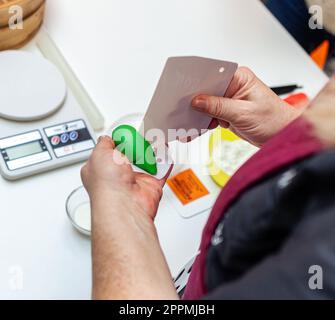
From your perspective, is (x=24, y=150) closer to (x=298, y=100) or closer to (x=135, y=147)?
(x=135, y=147)

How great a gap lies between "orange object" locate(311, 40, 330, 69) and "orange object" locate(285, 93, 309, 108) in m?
0.50

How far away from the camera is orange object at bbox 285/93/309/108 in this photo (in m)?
1.01

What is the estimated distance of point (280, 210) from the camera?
1.44ft

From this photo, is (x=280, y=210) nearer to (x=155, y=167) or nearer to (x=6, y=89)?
(x=155, y=167)

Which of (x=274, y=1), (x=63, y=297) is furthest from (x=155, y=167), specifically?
(x=274, y=1)

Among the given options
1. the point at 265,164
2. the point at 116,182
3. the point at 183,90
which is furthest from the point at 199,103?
the point at 265,164

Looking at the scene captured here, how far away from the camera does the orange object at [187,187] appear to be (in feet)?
2.81

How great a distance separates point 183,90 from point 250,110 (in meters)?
0.13

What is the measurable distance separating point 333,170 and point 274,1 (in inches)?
40.9

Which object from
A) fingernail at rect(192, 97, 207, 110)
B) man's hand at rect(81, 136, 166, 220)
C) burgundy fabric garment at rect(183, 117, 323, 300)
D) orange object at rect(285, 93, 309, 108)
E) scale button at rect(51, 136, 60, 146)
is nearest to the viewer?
burgundy fabric garment at rect(183, 117, 323, 300)

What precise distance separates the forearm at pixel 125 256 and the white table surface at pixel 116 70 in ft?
0.58

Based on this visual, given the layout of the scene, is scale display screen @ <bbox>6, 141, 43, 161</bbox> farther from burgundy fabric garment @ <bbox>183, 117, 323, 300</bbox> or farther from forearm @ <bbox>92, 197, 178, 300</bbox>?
burgundy fabric garment @ <bbox>183, 117, 323, 300</bbox>

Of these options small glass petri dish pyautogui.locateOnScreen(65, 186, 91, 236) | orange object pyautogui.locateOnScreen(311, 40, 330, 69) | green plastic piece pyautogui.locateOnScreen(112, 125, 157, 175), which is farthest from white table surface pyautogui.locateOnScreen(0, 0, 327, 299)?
orange object pyautogui.locateOnScreen(311, 40, 330, 69)

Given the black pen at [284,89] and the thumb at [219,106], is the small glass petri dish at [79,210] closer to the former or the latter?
the thumb at [219,106]
